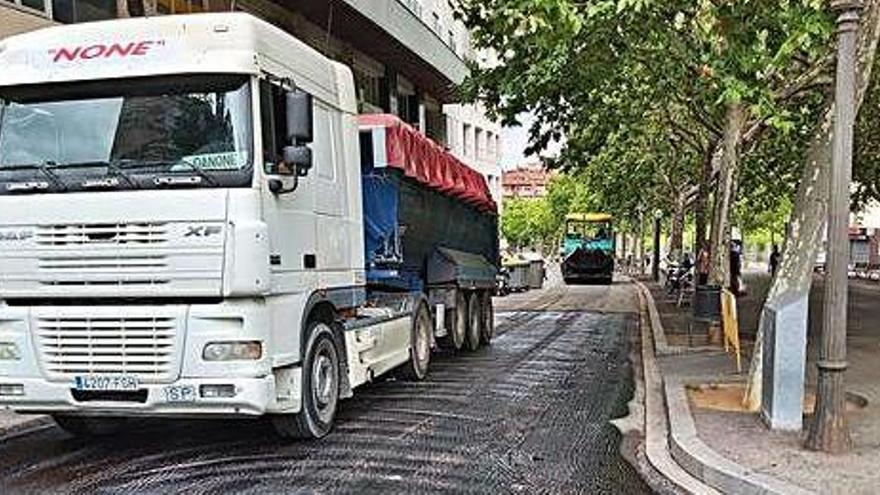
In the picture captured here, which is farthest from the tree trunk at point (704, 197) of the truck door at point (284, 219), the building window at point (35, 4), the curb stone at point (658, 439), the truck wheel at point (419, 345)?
the truck door at point (284, 219)

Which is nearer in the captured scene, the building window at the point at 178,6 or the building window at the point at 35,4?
the building window at the point at 35,4

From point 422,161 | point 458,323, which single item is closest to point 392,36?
point 458,323

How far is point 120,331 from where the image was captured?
7.48 m

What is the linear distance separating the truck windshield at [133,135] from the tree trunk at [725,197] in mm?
10758

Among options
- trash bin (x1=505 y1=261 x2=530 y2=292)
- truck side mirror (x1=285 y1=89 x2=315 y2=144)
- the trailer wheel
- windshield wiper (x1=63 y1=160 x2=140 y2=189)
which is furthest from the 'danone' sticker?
trash bin (x1=505 y1=261 x2=530 y2=292)

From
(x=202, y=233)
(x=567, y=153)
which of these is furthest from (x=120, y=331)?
(x=567, y=153)

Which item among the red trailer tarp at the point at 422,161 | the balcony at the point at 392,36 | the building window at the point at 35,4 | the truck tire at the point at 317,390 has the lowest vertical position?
the truck tire at the point at 317,390

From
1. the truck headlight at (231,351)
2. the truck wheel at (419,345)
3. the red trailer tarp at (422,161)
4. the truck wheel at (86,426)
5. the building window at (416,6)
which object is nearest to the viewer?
the truck headlight at (231,351)

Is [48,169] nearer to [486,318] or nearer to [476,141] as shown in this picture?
[486,318]

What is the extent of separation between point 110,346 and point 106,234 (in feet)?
2.83

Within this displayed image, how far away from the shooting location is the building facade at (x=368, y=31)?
51.2 ft

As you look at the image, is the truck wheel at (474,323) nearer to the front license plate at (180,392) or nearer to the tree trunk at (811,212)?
the tree trunk at (811,212)

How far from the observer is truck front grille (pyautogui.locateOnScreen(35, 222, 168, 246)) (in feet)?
24.2

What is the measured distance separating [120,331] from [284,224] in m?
1.52
